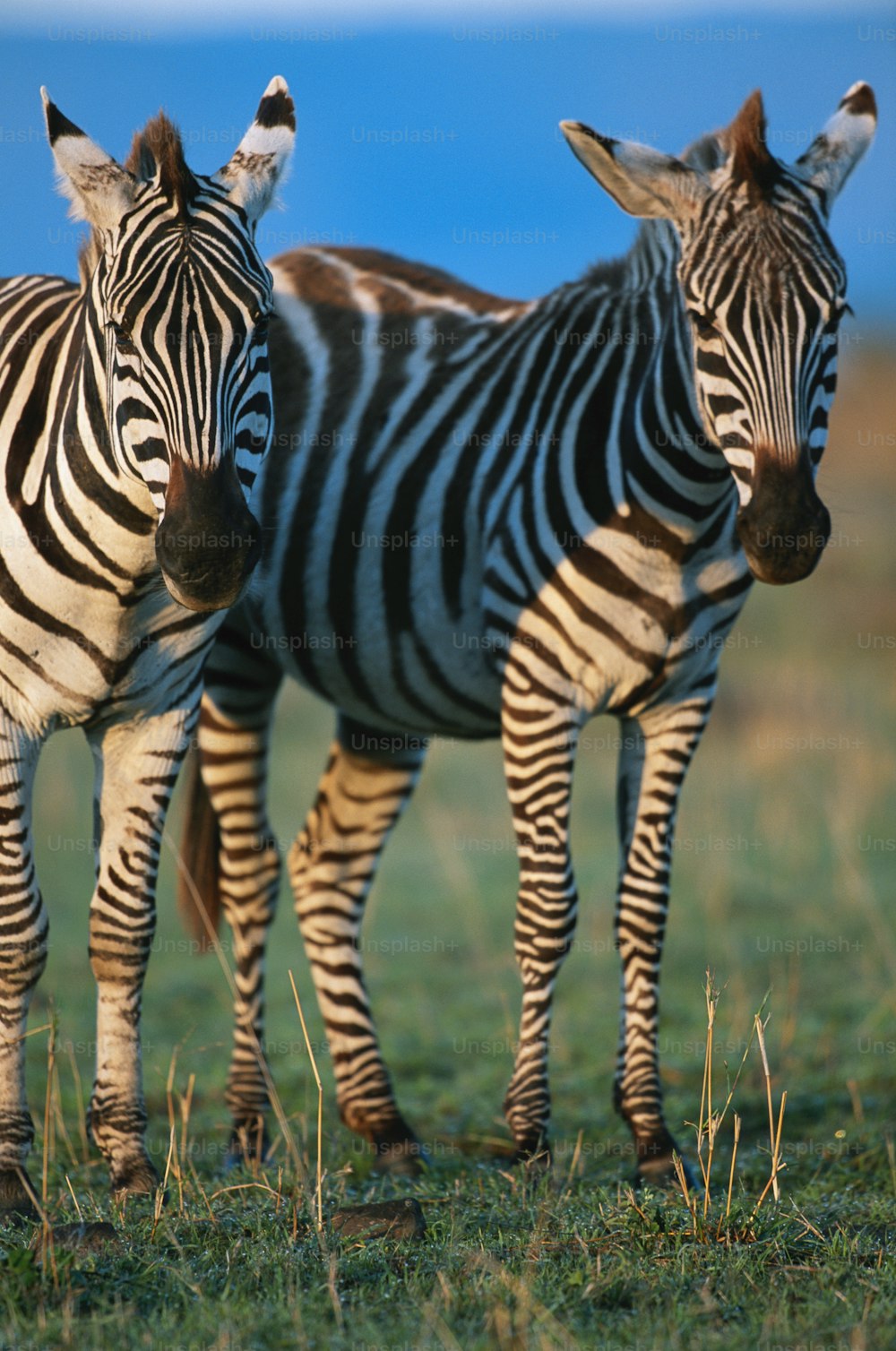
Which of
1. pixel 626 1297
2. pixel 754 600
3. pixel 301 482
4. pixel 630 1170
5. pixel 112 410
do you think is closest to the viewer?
pixel 626 1297

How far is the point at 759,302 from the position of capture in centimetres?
443

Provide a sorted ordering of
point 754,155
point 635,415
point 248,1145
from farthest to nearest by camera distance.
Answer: point 248,1145 → point 635,415 → point 754,155

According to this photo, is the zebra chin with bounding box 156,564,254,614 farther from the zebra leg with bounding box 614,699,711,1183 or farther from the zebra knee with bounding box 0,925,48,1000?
the zebra leg with bounding box 614,699,711,1183

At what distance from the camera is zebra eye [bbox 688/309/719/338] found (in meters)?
4.59

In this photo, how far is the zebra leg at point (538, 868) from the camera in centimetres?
521

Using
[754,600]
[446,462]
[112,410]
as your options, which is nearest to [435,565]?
[446,462]

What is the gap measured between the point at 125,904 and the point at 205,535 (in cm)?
161

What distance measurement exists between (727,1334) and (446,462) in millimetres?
3696

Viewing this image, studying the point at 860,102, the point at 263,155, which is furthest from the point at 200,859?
the point at 860,102

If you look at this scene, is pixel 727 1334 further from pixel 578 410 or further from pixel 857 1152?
pixel 578 410

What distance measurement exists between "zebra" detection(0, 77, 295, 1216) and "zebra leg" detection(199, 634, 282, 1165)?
1.64 meters

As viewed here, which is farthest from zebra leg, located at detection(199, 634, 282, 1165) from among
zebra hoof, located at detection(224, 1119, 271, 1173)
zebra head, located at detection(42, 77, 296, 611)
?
zebra head, located at detection(42, 77, 296, 611)

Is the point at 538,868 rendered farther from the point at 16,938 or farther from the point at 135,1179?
the point at 16,938

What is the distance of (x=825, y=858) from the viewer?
11.5 metres
